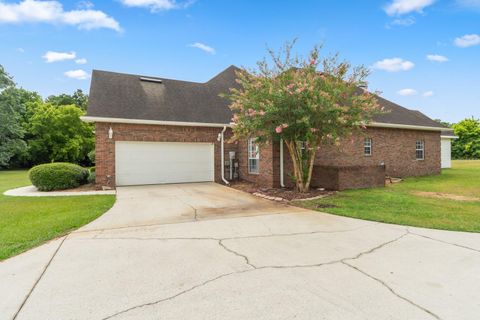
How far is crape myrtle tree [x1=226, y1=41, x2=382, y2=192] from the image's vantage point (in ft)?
26.5

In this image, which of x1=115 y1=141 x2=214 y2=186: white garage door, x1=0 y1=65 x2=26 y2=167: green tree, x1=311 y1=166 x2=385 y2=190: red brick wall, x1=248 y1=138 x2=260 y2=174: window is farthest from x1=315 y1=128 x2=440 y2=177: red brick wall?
x1=0 y1=65 x2=26 y2=167: green tree

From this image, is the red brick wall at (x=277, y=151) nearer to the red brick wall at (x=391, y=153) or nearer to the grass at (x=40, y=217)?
the red brick wall at (x=391, y=153)

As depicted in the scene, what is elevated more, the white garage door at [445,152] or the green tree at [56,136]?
the green tree at [56,136]

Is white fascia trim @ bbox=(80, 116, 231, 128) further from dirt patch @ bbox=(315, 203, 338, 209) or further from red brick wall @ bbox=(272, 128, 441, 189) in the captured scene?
dirt patch @ bbox=(315, 203, 338, 209)

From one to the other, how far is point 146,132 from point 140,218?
262 inches

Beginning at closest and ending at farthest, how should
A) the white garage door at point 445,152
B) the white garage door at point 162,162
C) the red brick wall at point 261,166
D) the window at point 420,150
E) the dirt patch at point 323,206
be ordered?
the dirt patch at point 323,206 < the red brick wall at point 261,166 < the white garage door at point 162,162 < the window at point 420,150 < the white garage door at point 445,152

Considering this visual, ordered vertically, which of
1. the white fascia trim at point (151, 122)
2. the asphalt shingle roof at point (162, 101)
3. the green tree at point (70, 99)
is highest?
the green tree at point (70, 99)

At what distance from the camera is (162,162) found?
12859 mm

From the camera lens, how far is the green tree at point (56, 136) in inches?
1199

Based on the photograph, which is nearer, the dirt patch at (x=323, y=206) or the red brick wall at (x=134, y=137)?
the dirt patch at (x=323, y=206)

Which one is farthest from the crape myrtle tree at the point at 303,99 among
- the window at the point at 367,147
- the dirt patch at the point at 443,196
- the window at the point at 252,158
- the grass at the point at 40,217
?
the window at the point at 367,147

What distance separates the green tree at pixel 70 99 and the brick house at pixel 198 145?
2923 cm

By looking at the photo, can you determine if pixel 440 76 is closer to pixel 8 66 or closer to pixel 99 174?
pixel 99 174

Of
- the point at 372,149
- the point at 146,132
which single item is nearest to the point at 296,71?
the point at 146,132
